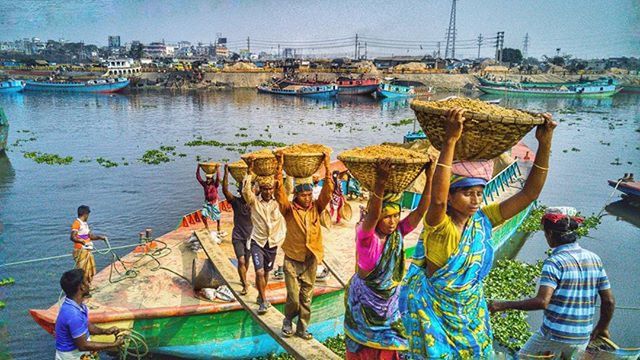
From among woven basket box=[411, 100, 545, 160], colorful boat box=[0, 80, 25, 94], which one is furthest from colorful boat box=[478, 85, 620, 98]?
woven basket box=[411, 100, 545, 160]

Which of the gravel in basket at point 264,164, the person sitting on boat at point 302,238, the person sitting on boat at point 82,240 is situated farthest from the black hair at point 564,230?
the person sitting on boat at point 82,240

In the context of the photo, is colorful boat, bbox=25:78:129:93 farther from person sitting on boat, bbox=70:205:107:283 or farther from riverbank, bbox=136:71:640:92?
person sitting on boat, bbox=70:205:107:283

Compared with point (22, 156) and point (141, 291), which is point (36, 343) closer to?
point (141, 291)

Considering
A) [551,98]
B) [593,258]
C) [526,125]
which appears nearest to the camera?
[526,125]

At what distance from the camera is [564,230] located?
124 inches

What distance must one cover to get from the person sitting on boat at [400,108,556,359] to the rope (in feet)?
9.89

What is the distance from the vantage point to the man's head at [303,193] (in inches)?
169

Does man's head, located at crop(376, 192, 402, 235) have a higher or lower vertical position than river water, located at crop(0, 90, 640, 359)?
higher

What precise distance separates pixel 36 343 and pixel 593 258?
310 inches

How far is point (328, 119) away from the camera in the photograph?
3631 centimetres

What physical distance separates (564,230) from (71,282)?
151 inches

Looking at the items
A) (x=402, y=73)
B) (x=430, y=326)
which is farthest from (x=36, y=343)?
(x=402, y=73)

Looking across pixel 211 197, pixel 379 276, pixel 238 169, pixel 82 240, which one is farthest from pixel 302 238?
pixel 211 197

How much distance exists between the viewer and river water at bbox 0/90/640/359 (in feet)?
30.9
